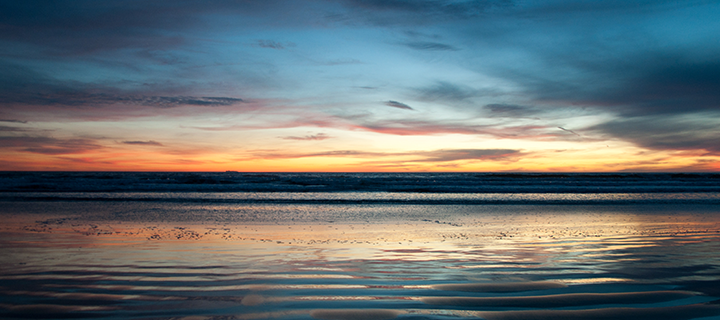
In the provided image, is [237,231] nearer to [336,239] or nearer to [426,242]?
[336,239]

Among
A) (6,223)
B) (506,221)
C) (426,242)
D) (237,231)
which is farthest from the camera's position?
(506,221)

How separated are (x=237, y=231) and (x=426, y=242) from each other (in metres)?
4.26

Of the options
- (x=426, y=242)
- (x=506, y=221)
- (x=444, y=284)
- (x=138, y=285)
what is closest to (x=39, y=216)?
(x=138, y=285)

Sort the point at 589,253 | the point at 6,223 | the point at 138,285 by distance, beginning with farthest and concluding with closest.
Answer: the point at 6,223, the point at 589,253, the point at 138,285

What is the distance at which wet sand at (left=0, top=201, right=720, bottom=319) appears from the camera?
10.2ft

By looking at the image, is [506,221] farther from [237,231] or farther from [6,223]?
[6,223]

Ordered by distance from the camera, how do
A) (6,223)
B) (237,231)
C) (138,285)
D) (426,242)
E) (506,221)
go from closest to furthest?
(138,285)
(426,242)
(237,231)
(6,223)
(506,221)

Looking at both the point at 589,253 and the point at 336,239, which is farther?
the point at 336,239

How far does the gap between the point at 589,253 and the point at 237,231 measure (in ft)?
22.6

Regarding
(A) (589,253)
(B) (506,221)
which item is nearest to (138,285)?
(A) (589,253)

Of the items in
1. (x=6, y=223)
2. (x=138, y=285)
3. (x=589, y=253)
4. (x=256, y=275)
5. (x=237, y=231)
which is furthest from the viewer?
(x=6, y=223)

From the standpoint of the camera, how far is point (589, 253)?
5473mm

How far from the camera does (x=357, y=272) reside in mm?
4348

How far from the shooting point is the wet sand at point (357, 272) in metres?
3.12
